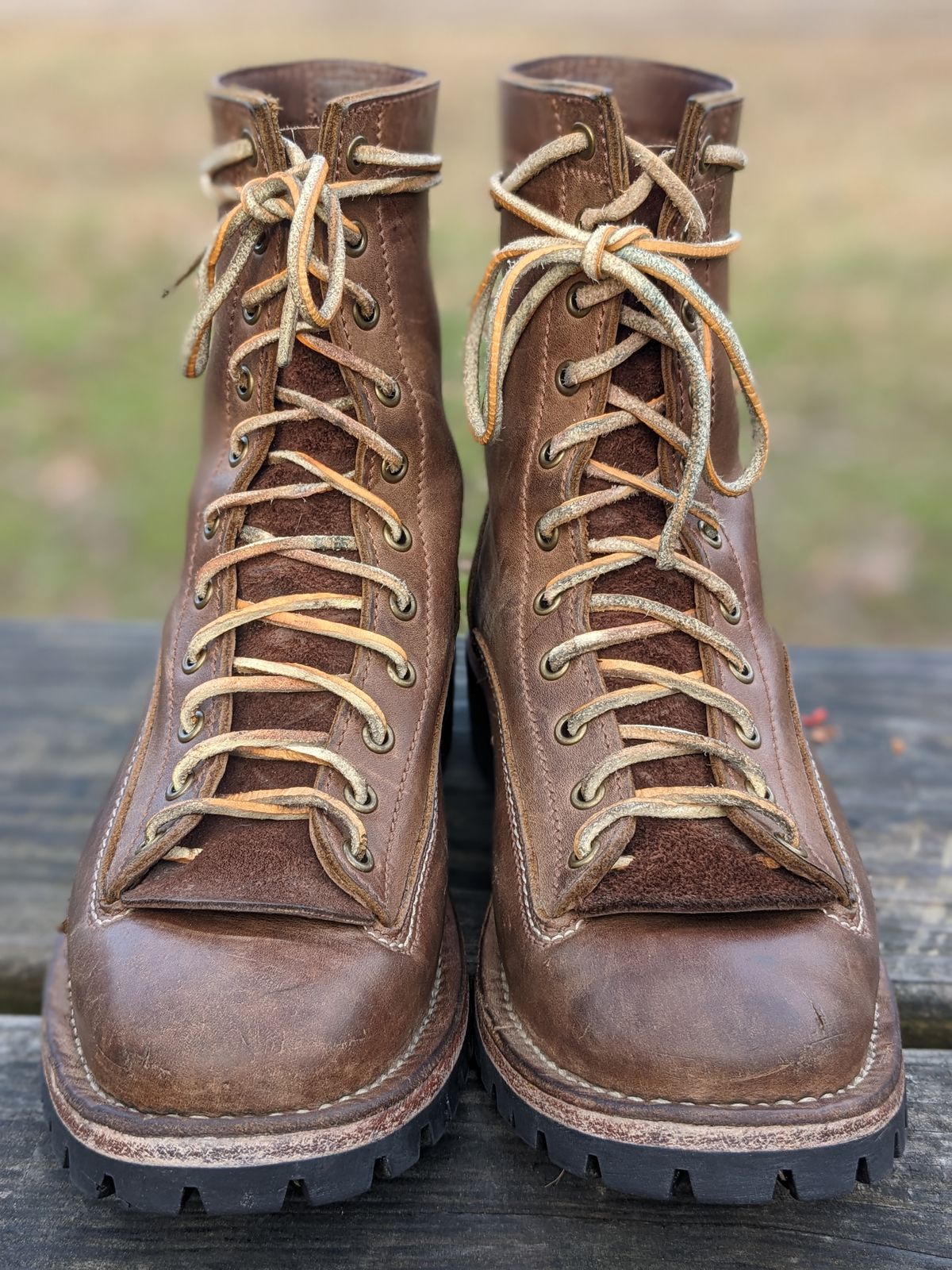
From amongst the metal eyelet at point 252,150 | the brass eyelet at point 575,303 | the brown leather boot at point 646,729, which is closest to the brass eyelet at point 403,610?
the brown leather boot at point 646,729

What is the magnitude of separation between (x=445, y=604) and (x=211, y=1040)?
535mm

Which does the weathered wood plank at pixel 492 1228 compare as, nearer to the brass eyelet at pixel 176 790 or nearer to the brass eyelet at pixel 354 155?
the brass eyelet at pixel 176 790

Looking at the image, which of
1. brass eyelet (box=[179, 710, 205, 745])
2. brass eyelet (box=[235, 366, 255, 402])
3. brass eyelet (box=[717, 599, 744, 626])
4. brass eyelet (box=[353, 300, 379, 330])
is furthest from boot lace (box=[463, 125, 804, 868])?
brass eyelet (box=[179, 710, 205, 745])

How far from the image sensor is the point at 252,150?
119 centimetres

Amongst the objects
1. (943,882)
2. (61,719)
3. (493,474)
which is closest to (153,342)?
(61,719)

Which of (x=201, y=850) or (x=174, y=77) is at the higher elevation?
(x=174, y=77)

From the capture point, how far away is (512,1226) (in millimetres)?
1009

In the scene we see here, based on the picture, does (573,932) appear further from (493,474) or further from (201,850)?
(493,474)

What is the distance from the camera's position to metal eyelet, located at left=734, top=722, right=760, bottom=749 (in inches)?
45.6

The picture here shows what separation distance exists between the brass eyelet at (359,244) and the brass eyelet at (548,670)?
1.49 ft

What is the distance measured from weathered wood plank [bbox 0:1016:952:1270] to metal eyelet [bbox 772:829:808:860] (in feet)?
0.93

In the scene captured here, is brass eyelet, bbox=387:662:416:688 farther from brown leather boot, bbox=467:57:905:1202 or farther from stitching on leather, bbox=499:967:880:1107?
stitching on leather, bbox=499:967:880:1107

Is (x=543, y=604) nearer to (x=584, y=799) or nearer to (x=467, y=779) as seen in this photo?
(x=584, y=799)

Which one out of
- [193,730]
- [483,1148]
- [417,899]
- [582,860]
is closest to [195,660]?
[193,730]
